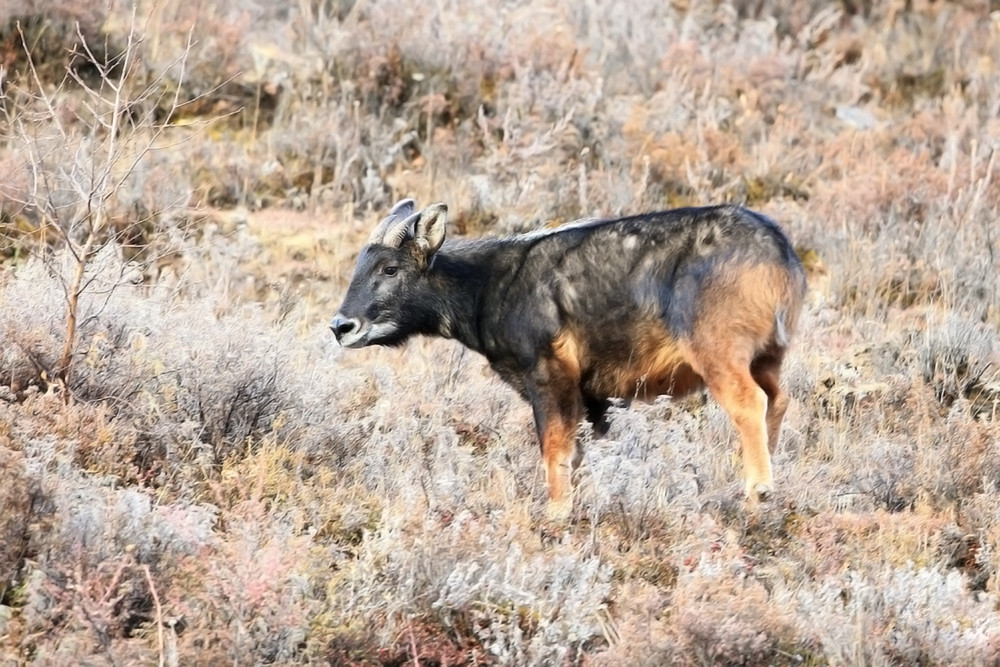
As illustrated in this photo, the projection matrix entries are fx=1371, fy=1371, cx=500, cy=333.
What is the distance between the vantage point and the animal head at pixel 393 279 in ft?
27.4

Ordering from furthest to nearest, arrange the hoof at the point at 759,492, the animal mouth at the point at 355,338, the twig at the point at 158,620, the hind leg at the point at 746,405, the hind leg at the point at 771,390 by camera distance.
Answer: the animal mouth at the point at 355,338
the hind leg at the point at 771,390
the hind leg at the point at 746,405
the hoof at the point at 759,492
the twig at the point at 158,620

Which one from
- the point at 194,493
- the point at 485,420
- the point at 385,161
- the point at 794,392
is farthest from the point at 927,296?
the point at 194,493

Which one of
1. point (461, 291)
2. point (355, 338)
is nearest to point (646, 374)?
point (461, 291)

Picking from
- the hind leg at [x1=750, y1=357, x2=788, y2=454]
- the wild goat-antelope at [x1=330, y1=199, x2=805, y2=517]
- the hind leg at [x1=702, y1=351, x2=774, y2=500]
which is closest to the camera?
the hind leg at [x1=702, y1=351, x2=774, y2=500]

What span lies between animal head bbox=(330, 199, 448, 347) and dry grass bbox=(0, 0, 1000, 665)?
477 mm

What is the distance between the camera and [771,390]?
795 centimetres

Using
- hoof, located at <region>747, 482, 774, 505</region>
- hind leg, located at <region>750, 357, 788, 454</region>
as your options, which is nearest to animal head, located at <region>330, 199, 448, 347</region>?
hind leg, located at <region>750, 357, 788, 454</region>

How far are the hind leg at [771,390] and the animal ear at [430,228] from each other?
80.1 inches

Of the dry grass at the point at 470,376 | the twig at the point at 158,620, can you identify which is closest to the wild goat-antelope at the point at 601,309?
the dry grass at the point at 470,376

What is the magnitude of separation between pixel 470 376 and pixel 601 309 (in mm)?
1980

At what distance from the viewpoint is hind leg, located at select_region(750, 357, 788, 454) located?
7.92 meters

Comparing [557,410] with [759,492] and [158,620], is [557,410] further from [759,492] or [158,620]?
[158,620]

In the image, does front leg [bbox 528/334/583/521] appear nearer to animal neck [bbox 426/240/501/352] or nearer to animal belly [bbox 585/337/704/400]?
animal belly [bbox 585/337/704/400]

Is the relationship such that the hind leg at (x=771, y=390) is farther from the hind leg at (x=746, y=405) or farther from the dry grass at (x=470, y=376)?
the hind leg at (x=746, y=405)
